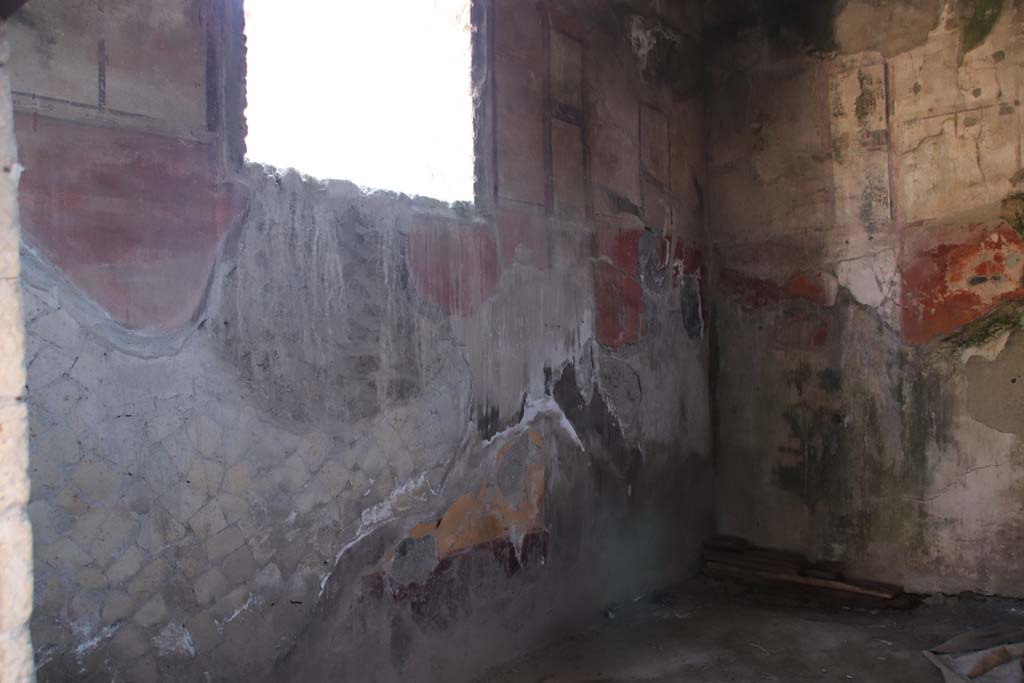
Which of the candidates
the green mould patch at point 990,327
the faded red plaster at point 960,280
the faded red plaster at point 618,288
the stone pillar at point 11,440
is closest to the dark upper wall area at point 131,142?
the stone pillar at point 11,440

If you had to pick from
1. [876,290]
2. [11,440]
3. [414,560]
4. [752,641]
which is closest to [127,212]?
[11,440]

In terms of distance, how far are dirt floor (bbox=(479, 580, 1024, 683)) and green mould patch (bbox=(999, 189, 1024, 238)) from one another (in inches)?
70.9

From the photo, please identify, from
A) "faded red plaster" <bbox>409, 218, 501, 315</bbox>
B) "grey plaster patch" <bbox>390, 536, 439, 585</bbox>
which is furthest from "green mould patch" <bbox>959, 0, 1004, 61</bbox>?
"grey plaster patch" <bbox>390, 536, 439, 585</bbox>

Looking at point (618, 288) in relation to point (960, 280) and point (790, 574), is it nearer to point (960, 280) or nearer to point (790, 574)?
point (960, 280)

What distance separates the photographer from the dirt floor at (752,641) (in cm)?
335

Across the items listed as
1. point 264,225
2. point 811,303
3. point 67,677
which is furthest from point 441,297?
point 811,303

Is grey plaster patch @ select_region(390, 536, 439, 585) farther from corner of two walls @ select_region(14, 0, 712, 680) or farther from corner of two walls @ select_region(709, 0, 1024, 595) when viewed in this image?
corner of two walls @ select_region(709, 0, 1024, 595)

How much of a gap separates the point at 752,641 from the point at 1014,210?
7.88 feet

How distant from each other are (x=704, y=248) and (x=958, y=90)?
1.50 metres

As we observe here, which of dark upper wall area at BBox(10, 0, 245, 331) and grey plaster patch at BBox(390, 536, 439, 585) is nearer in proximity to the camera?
dark upper wall area at BBox(10, 0, 245, 331)

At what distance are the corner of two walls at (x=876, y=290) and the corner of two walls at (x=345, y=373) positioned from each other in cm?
49

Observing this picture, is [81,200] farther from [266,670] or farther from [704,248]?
[704,248]

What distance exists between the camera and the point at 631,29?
14.0 feet

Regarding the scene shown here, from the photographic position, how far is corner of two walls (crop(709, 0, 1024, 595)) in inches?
157
